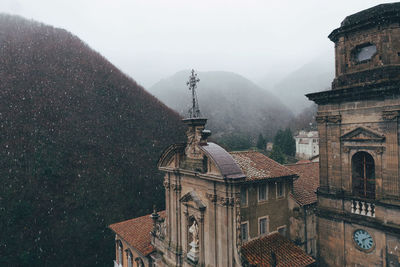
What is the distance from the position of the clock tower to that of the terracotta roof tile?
3389 millimetres

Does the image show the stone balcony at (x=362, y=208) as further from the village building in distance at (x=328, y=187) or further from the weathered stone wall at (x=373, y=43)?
the weathered stone wall at (x=373, y=43)

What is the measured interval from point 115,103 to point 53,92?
12.1m

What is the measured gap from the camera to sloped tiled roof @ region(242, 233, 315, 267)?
14.1 metres

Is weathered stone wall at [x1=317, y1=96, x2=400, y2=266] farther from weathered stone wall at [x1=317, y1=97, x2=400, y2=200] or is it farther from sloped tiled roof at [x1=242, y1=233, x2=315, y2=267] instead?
sloped tiled roof at [x1=242, y1=233, x2=315, y2=267]

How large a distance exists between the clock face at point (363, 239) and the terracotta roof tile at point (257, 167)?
5.33 metres

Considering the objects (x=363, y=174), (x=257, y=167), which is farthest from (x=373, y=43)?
(x=257, y=167)

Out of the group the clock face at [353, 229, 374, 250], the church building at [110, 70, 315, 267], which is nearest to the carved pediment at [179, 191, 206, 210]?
the church building at [110, 70, 315, 267]

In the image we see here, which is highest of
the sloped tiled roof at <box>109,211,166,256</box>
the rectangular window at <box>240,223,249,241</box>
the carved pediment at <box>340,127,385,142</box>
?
the carved pediment at <box>340,127,385,142</box>

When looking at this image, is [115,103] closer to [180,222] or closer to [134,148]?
[134,148]

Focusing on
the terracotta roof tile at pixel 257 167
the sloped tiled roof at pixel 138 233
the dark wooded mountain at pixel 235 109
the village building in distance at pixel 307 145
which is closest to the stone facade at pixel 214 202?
the terracotta roof tile at pixel 257 167

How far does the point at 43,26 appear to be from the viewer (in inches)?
3105

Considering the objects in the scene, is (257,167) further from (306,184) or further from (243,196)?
(306,184)

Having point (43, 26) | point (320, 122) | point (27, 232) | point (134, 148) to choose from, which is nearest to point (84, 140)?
point (134, 148)

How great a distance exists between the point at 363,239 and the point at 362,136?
5027 millimetres
